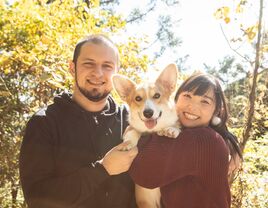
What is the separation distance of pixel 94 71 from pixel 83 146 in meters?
0.59

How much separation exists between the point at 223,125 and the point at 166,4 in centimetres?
765

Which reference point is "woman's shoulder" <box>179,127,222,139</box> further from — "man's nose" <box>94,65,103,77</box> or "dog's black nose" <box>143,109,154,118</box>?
"man's nose" <box>94,65,103,77</box>

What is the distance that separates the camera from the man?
2189 mm

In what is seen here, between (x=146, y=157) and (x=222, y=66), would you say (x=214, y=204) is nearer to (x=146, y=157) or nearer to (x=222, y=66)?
(x=146, y=157)

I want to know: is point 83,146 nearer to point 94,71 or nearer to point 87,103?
point 87,103

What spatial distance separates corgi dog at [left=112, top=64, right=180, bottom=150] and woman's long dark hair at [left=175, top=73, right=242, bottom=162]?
0.24 metres

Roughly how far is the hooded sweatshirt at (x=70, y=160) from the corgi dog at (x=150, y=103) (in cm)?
16

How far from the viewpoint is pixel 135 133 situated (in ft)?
8.43

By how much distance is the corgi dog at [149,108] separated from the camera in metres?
2.49

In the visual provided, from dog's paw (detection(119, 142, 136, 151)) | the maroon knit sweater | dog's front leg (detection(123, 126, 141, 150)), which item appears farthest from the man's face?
the maroon knit sweater

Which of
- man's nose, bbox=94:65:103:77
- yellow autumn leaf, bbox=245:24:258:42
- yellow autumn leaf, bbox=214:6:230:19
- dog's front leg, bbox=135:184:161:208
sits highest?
yellow autumn leaf, bbox=214:6:230:19

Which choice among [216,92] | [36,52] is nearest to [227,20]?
[216,92]

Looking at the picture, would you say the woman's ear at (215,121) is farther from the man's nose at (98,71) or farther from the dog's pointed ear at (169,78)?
the man's nose at (98,71)

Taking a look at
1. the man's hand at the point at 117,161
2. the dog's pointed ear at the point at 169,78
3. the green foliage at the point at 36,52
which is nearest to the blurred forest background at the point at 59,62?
the green foliage at the point at 36,52
